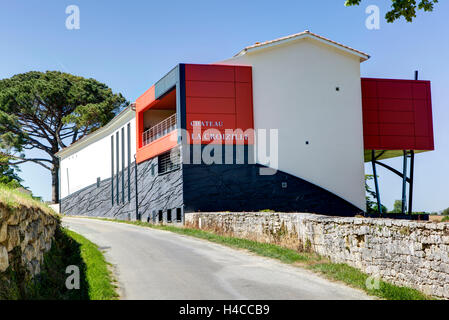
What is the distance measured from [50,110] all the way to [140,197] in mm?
23769

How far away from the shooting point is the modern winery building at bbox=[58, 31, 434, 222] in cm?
2631

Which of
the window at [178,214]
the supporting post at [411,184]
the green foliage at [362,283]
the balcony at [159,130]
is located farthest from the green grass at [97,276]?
the supporting post at [411,184]

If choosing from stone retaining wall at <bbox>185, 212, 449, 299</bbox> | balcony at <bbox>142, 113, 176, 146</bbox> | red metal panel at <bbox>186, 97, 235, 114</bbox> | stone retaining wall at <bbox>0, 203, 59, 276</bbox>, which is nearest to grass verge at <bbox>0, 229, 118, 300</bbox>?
stone retaining wall at <bbox>0, 203, 59, 276</bbox>

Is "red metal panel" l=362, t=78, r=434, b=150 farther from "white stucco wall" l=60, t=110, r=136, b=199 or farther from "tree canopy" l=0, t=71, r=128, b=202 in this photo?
"tree canopy" l=0, t=71, r=128, b=202

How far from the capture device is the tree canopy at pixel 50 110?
50.0m

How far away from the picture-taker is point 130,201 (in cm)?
3481

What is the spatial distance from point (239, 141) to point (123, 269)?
608 inches

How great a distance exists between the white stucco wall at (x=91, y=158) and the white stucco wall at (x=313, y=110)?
35.8ft

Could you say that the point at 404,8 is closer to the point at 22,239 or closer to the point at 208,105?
the point at 22,239

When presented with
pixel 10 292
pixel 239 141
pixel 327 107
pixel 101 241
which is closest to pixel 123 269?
pixel 10 292

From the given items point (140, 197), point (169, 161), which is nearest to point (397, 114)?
point (169, 161)

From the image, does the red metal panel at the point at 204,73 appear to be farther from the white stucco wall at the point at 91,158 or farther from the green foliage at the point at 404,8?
the green foliage at the point at 404,8

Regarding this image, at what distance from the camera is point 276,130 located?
2728 centimetres

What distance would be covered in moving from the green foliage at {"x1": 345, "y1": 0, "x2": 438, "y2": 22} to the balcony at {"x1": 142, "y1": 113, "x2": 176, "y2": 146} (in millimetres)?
17586
